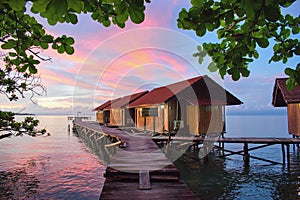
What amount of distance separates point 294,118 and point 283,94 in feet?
7.45

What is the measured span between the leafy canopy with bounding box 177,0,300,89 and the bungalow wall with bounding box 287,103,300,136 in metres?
17.6

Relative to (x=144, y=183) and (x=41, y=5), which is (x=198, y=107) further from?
(x=41, y=5)

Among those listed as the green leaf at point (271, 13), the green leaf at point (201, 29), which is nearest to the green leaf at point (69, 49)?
the green leaf at point (201, 29)

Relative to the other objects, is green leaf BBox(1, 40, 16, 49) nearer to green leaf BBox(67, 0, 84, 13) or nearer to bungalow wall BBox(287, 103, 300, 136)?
green leaf BBox(67, 0, 84, 13)

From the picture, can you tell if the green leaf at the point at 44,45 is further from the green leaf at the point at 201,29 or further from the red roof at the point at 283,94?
the red roof at the point at 283,94

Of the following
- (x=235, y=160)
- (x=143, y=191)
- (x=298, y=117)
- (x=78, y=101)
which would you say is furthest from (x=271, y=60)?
(x=78, y=101)

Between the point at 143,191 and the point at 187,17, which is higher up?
the point at 187,17

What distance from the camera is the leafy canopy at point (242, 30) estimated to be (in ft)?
5.37

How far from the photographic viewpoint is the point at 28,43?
2027mm

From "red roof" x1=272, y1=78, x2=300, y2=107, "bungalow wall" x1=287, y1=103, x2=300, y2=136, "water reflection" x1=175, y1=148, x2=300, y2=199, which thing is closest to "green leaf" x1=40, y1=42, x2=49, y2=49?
"water reflection" x1=175, y1=148, x2=300, y2=199

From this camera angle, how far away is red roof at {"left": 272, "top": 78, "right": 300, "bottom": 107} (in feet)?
55.7

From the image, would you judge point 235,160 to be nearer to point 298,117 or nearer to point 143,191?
point 298,117

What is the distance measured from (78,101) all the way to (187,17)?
23.5 meters

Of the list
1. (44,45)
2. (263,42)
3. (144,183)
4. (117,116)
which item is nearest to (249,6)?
(263,42)
